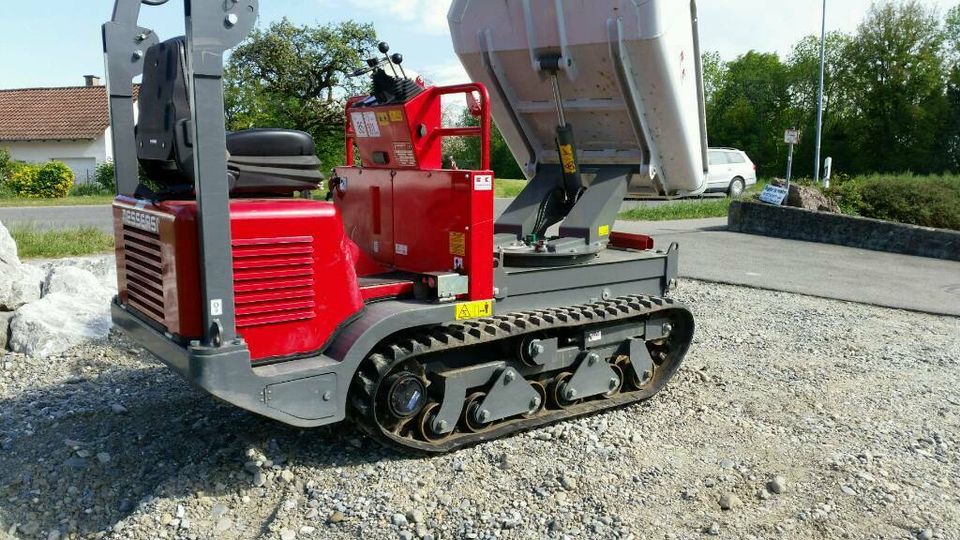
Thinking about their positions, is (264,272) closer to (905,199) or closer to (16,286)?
(16,286)

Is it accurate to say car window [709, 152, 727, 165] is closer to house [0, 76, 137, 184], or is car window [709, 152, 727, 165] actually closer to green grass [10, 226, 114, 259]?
green grass [10, 226, 114, 259]

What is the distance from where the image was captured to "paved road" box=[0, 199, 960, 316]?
34.1ft

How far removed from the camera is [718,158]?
2628 centimetres

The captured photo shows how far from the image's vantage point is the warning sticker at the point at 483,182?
4633mm

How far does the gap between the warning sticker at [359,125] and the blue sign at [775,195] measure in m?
12.8

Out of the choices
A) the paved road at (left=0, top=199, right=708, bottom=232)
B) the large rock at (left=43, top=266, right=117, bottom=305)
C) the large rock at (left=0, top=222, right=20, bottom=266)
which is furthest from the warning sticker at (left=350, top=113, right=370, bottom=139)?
the paved road at (left=0, top=199, right=708, bottom=232)

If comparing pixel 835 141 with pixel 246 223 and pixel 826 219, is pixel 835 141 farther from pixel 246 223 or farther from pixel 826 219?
pixel 246 223

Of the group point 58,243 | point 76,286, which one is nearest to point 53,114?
point 58,243

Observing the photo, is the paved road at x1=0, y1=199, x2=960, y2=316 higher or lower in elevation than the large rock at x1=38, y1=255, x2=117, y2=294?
lower

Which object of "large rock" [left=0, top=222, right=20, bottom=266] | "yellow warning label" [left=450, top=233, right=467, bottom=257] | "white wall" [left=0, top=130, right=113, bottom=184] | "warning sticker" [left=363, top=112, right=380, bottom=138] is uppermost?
"white wall" [left=0, top=130, right=113, bottom=184]

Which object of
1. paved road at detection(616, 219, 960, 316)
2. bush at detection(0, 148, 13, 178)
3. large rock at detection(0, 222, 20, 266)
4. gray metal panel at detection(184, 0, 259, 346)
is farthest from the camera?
bush at detection(0, 148, 13, 178)

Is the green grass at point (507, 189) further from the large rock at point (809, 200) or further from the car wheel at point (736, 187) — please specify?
the large rock at point (809, 200)

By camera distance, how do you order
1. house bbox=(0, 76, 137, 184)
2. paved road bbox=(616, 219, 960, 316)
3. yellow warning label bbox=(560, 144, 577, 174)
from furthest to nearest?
1. house bbox=(0, 76, 137, 184)
2. paved road bbox=(616, 219, 960, 316)
3. yellow warning label bbox=(560, 144, 577, 174)

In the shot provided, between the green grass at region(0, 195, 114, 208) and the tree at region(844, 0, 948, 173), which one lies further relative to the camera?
the tree at region(844, 0, 948, 173)
